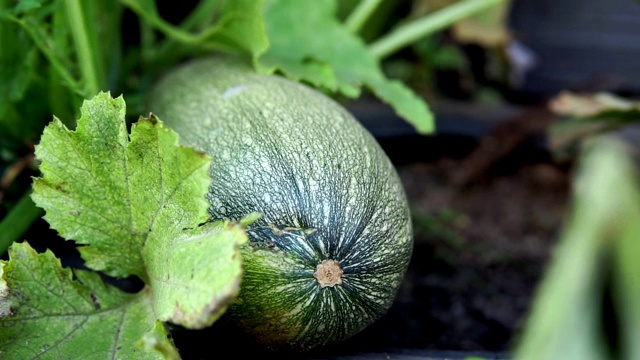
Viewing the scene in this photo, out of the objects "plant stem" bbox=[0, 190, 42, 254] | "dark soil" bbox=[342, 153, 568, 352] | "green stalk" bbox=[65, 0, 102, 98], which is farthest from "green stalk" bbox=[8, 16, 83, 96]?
"dark soil" bbox=[342, 153, 568, 352]

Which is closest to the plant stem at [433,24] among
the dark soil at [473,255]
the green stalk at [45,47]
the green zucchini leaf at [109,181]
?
the dark soil at [473,255]

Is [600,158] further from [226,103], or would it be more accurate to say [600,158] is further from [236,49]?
[236,49]

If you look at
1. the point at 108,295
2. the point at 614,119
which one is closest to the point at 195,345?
the point at 108,295

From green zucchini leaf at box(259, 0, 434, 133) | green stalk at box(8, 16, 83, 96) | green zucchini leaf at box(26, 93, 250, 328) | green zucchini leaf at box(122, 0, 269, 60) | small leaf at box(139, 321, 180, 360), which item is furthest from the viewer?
green zucchini leaf at box(259, 0, 434, 133)

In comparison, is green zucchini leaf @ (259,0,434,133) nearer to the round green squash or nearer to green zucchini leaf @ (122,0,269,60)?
green zucchini leaf @ (122,0,269,60)

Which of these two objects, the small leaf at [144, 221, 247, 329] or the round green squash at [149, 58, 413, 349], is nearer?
the small leaf at [144, 221, 247, 329]

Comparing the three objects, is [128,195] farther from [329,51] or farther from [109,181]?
[329,51]

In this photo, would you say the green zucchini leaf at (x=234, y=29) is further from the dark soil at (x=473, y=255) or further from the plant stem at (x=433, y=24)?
the dark soil at (x=473, y=255)

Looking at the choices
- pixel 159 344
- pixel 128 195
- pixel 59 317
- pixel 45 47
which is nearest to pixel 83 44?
pixel 45 47
